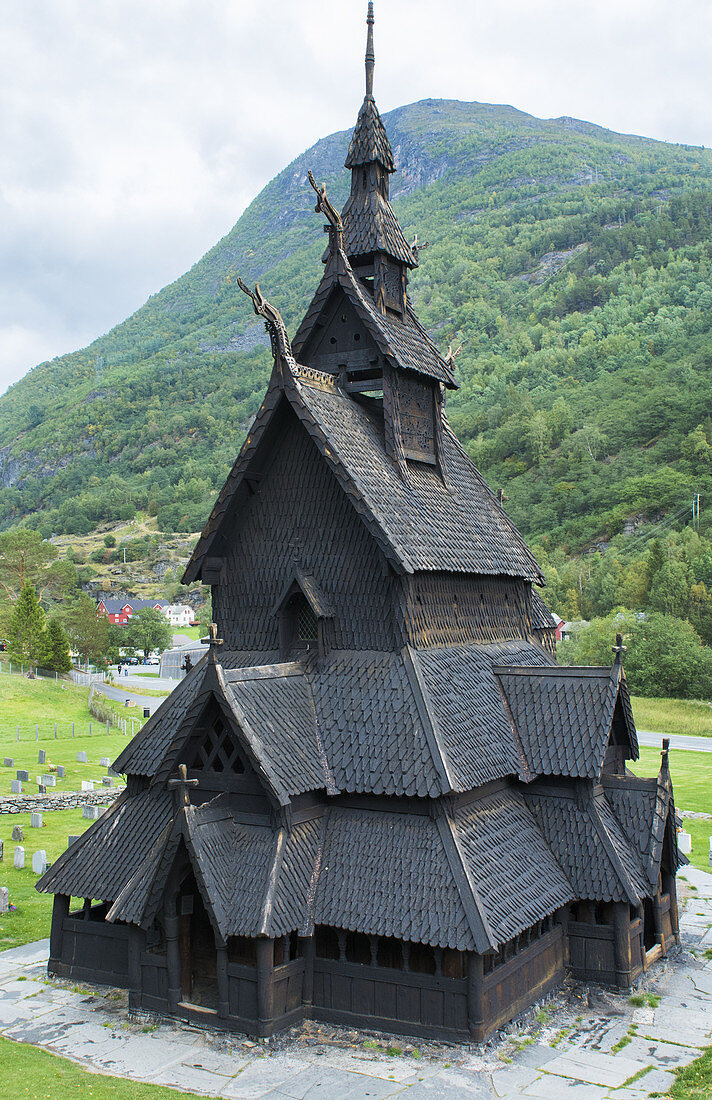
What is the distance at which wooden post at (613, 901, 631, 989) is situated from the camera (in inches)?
605

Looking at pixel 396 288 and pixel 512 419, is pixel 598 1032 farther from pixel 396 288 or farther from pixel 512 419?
pixel 512 419

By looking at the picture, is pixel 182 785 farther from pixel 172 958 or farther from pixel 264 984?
pixel 264 984

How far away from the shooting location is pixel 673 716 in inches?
2223

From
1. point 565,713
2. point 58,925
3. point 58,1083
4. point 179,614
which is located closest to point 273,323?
point 565,713

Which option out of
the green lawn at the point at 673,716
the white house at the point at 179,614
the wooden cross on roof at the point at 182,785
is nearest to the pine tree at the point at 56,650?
the green lawn at the point at 673,716

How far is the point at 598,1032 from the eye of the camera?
13.9m

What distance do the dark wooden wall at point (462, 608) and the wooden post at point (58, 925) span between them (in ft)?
25.7

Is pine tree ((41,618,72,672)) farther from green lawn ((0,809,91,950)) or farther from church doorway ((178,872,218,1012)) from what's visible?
church doorway ((178,872,218,1012))

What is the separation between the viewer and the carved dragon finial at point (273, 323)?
1545cm

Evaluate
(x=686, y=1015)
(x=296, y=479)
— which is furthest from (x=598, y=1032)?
(x=296, y=479)

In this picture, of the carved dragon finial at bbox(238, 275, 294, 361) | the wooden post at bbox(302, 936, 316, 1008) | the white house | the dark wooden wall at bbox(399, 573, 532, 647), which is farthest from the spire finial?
the white house

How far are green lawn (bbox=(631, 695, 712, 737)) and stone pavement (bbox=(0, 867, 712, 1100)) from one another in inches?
1583

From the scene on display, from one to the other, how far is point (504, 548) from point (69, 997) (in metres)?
12.0

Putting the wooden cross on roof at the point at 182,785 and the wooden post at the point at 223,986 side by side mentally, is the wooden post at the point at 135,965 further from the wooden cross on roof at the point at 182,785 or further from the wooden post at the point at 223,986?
the wooden cross on roof at the point at 182,785
